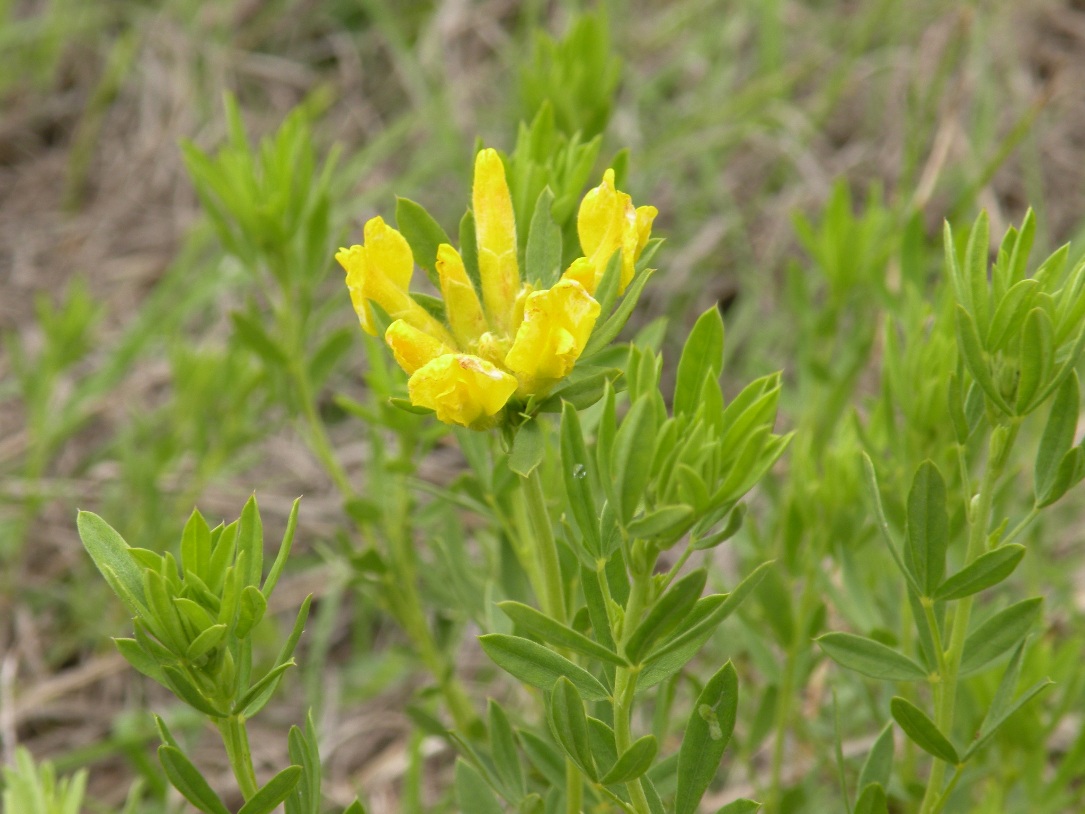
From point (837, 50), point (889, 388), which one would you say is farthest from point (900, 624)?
point (837, 50)

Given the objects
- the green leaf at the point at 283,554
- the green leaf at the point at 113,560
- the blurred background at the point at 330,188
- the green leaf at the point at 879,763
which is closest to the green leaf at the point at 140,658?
the green leaf at the point at 113,560

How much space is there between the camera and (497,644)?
120cm

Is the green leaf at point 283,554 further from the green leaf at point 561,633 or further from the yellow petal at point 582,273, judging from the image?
the yellow petal at point 582,273

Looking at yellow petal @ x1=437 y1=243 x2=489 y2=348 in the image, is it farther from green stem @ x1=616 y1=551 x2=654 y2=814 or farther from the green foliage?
the green foliage

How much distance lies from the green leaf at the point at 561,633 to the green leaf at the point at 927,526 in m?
0.35

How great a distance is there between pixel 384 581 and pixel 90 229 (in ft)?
10.0

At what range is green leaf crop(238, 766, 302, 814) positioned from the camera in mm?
1175

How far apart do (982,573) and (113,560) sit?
89 centimetres

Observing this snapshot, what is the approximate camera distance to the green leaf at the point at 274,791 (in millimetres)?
1175

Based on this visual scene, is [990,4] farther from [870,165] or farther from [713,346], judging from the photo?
[713,346]

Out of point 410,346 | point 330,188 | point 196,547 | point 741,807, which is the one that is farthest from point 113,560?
point 330,188

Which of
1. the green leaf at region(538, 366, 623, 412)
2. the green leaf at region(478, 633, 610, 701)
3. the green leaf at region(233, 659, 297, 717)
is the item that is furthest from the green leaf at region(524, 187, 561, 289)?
the green leaf at region(233, 659, 297, 717)

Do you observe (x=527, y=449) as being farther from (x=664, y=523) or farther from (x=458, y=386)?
(x=664, y=523)

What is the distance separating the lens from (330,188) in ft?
11.9
